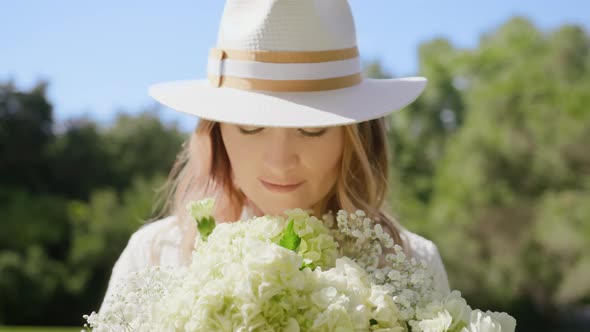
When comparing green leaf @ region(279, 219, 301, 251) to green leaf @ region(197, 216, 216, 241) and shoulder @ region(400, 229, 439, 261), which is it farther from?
shoulder @ region(400, 229, 439, 261)

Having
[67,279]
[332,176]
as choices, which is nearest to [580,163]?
[67,279]

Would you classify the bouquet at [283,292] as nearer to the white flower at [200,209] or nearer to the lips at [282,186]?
the white flower at [200,209]

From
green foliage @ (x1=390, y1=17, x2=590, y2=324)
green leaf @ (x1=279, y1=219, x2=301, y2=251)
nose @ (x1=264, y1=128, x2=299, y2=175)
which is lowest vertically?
green foliage @ (x1=390, y1=17, x2=590, y2=324)

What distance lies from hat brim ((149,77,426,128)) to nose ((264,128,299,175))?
11 centimetres

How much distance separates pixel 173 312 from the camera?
5.73 ft

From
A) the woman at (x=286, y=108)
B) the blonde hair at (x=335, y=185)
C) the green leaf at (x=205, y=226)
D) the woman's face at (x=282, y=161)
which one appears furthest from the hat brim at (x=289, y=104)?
the green leaf at (x=205, y=226)

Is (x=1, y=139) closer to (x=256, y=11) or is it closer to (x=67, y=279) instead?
(x=67, y=279)

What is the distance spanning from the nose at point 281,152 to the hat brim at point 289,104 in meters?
0.11

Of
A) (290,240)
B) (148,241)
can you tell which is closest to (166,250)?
(148,241)

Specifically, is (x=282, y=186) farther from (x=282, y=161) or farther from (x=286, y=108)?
(x=286, y=108)

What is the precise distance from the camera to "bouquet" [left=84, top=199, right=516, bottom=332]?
5.52 feet

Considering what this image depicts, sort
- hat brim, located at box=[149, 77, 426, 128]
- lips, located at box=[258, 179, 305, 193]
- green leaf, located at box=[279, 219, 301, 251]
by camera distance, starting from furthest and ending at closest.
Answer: lips, located at box=[258, 179, 305, 193] → hat brim, located at box=[149, 77, 426, 128] → green leaf, located at box=[279, 219, 301, 251]

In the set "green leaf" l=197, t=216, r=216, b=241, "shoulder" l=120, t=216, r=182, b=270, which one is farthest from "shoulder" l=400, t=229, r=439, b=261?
"green leaf" l=197, t=216, r=216, b=241

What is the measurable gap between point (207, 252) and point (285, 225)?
22 cm
